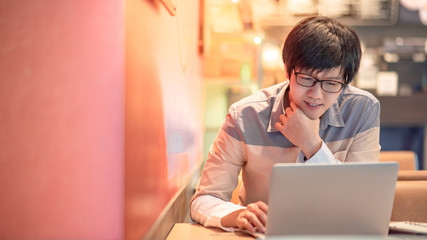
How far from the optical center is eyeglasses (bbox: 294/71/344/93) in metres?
1.49

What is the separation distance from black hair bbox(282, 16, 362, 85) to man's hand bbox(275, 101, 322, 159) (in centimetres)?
16

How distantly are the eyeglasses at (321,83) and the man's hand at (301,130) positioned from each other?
0.32 feet

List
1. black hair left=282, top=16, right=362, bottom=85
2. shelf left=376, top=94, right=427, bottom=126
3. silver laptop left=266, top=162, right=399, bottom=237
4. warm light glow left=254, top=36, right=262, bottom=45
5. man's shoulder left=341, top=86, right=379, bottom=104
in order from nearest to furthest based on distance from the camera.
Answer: silver laptop left=266, top=162, right=399, bottom=237 < black hair left=282, top=16, right=362, bottom=85 < man's shoulder left=341, top=86, right=379, bottom=104 < warm light glow left=254, top=36, right=262, bottom=45 < shelf left=376, top=94, right=427, bottom=126

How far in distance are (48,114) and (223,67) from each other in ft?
8.34

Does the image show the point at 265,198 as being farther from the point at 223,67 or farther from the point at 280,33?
the point at 280,33

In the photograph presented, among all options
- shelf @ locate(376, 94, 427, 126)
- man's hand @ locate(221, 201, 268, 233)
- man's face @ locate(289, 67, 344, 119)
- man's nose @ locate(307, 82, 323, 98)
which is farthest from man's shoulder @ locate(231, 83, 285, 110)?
shelf @ locate(376, 94, 427, 126)

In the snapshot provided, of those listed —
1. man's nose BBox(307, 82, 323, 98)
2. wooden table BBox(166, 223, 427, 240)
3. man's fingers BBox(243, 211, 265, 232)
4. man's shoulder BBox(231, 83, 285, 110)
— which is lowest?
wooden table BBox(166, 223, 427, 240)

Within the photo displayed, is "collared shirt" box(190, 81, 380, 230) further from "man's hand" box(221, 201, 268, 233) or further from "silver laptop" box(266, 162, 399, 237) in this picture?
"silver laptop" box(266, 162, 399, 237)

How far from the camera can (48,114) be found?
3.15ft

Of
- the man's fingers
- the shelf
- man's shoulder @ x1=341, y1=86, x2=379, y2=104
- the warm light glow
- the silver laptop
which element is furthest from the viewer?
the shelf

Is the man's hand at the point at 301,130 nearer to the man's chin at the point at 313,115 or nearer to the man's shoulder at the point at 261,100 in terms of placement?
the man's chin at the point at 313,115

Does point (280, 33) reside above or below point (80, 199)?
above

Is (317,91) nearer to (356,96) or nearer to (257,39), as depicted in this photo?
(356,96)

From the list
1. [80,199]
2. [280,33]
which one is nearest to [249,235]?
[80,199]
